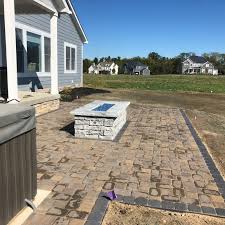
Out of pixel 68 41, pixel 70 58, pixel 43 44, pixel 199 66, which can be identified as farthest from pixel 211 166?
pixel 199 66

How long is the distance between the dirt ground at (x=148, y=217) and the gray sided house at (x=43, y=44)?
6.01 meters

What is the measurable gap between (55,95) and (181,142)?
19.5 ft

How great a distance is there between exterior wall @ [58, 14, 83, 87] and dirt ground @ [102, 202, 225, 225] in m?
14.6

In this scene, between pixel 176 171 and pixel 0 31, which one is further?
pixel 0 31

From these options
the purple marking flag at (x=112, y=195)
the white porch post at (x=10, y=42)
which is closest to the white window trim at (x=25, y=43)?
the white porch post at (x=10, y=42)

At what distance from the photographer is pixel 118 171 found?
5.48m

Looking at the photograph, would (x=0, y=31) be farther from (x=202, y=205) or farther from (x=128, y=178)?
(x=202, y=205)

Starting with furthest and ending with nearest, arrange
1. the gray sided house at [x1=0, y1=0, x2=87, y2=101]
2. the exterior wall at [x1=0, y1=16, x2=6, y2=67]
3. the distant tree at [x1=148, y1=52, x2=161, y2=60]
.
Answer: the distant tree at [x1=148, y1=52, x2=161, y2=60] → the exterior wall at [x1=0, y1=16, x2=6, y2=67] → the gray sided house at [x1=0, y1=0, x2=87, y2=101]

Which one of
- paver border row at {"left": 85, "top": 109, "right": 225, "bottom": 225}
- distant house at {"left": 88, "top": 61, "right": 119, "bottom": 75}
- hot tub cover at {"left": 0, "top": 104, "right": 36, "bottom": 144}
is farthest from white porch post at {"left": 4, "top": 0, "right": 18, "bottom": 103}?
distant house at {"left": 88, "top": 61, "right": 119, "bottom": 75}

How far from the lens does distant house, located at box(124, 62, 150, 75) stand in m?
114

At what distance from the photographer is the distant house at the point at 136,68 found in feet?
375

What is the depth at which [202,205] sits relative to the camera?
14.1 feet

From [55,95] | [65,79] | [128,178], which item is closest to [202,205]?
[128,178]

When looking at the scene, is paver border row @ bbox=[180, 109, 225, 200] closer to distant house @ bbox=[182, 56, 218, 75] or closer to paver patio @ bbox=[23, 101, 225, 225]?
paver patio @ bbox=[23, 101, 225, 225]
